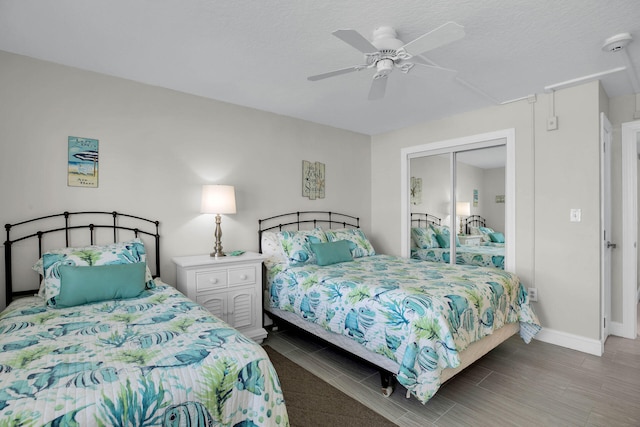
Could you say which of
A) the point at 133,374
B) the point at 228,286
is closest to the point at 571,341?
the point at 228,286

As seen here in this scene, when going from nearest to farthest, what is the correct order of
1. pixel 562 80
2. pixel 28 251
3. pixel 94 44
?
1. pixel 94 44
2. pixel 28 251
3. pixel 562 80

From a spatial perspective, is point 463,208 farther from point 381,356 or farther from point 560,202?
point 381,356

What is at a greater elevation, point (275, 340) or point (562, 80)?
point (562, 80)

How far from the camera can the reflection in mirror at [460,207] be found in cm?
367

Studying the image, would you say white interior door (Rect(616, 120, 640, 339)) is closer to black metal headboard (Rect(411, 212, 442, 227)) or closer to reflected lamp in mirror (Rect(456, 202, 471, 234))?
reflected lamp in mirror (Rect(456, 202, 471, 234))

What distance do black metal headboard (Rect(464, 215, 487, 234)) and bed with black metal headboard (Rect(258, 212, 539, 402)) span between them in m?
0.82

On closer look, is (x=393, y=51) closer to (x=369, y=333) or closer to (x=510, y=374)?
(x=369, y=333)

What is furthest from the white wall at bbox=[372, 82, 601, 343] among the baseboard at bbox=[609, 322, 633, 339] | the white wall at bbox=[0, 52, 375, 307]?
the white wall at bbox=[0, 52, 375, 307]

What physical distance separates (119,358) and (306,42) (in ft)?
6.98

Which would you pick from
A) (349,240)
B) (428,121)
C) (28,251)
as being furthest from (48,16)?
(428,121)

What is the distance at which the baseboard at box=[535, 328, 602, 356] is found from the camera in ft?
9.77

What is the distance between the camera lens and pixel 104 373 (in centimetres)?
120

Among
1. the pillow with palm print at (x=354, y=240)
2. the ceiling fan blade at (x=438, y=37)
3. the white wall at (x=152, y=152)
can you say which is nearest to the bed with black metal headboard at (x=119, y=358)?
the white wall at (x=152, y=152)

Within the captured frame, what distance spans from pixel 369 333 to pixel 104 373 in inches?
64.4
